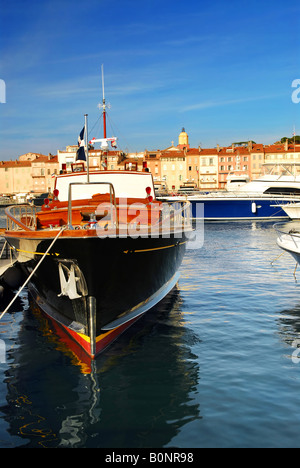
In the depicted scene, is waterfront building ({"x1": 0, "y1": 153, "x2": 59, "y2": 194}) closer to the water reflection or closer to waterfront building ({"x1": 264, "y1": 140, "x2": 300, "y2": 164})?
waterfront building ({"x1": 264, "y1": 140, "x2": 300, "y2": 164})

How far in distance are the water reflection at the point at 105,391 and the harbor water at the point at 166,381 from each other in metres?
0.02

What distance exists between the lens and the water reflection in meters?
6.09

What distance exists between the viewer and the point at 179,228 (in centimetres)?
1114

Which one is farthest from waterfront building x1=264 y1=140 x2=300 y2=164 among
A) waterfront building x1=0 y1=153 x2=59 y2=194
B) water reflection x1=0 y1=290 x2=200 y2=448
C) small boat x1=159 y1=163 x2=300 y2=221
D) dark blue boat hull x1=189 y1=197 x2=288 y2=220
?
water reflection x1=0 y1=290 x2=200 y2=448

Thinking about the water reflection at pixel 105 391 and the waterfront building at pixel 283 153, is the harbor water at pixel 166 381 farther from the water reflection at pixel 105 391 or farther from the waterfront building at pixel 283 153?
the waterfront building at pixel 283 153

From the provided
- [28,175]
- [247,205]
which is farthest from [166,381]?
[28,175]

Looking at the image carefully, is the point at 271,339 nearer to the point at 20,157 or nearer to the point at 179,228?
the point at 179,228

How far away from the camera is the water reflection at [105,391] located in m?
6.09

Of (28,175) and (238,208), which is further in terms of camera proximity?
(28,175)

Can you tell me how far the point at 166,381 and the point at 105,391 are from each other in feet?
3.35

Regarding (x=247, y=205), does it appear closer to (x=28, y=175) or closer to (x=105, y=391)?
(x=105, y=391)

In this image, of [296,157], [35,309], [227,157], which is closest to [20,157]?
[227,157]

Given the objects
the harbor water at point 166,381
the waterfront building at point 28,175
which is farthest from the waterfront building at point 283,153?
the harbor water at point 166,381

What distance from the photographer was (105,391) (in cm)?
731
